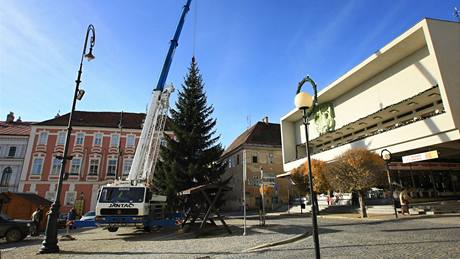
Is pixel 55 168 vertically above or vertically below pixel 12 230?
above

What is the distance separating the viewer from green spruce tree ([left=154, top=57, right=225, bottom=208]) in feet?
82.0

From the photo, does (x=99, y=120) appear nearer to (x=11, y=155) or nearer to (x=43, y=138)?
(x=43, y=138)

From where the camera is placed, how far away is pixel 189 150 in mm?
26641

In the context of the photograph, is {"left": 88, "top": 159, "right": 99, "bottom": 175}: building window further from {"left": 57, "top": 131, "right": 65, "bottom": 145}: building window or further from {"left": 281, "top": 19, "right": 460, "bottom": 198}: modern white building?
{"left": 281, "top": 19, "right": 460, "bottom": 198}: modern white building

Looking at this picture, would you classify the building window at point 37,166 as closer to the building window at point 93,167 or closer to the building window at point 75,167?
the building window at point 75,167

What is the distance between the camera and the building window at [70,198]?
126 feet

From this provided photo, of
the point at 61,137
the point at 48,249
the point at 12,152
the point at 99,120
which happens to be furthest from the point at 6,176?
the point at 48,249

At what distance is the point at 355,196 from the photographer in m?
27.1

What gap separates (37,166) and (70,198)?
6697 millimetres

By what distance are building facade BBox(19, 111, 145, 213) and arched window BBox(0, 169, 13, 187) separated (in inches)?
95.9

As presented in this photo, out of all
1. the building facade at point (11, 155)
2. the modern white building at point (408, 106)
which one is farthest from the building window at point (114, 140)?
the modern white building at point (408, 106)

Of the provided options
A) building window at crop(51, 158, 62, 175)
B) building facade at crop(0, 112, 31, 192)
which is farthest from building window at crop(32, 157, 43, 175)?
building facade at crop(0, 112, 31, 192)

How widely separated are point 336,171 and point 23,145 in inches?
1687

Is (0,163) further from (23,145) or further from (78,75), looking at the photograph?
(78,75)
